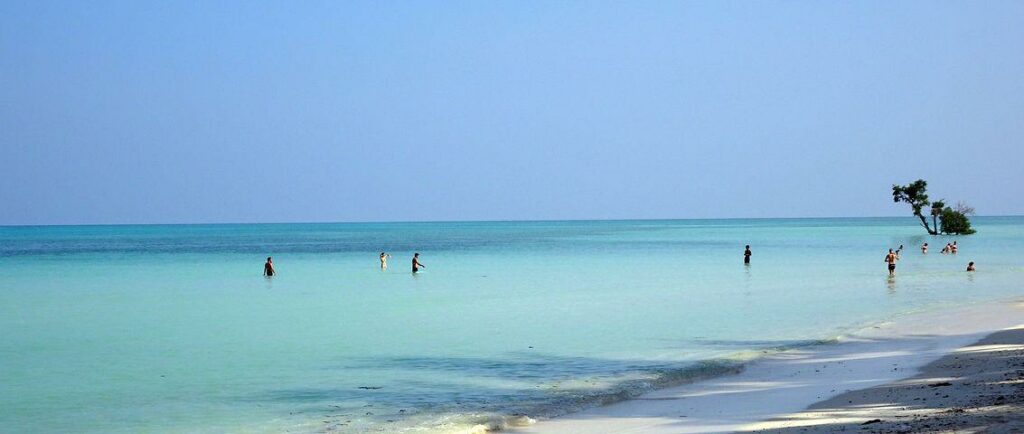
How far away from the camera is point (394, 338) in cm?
2138

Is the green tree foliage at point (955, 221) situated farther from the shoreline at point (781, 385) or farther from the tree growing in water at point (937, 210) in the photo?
the shoreline at point (781, 385)

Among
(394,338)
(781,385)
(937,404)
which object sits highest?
(937,404)

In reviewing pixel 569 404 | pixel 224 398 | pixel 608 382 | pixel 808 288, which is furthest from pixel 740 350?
pixel 808 288

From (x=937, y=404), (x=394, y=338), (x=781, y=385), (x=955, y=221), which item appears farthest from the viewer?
(x=955, y=221)

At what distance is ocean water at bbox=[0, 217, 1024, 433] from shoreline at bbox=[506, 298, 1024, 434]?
0.72 m

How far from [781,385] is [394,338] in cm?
986

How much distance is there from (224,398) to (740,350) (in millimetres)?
10058

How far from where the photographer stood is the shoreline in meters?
11.6

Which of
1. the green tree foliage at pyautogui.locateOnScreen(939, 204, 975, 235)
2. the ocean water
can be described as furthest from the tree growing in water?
the ocean water

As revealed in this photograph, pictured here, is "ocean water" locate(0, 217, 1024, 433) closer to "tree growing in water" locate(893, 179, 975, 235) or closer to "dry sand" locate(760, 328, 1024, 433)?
"dry sand" locate(760, 328, 1024, 433)

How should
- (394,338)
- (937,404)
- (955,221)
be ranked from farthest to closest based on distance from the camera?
(955,221) → (394,338) → (937,404)

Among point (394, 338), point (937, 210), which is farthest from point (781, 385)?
point (937, 210)

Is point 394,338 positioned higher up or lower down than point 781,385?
lower down

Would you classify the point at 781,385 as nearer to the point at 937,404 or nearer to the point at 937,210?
the point at 937,404
